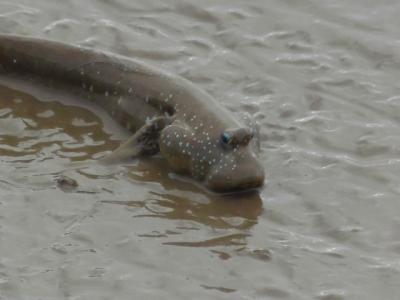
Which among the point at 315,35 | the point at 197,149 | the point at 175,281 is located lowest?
the point at 175,281

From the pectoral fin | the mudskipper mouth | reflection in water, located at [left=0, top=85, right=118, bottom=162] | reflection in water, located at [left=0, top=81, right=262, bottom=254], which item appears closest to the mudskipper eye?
the mudskipper mouth

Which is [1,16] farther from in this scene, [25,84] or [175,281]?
[175,281]

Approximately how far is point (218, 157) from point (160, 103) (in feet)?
2.56

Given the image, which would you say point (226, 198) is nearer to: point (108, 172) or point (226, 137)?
point (226, 137)

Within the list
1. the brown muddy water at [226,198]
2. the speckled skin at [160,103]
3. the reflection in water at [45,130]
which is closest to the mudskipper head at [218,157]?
the speckled skin at [160,103]

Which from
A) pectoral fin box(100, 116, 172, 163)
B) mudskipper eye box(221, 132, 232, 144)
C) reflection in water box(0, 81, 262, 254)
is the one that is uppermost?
mudskipper eye box(221, 132, 232, 144)

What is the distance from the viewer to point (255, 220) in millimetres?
7449

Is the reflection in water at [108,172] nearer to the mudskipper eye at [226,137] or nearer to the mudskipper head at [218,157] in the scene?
the mudskipper head at [218,157]

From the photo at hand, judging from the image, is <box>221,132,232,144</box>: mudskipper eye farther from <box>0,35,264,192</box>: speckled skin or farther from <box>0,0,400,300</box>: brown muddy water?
<box>0,0,400,300</box>: brown muddy water

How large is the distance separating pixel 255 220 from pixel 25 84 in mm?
2447

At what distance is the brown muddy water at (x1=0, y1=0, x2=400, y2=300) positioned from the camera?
677 cm

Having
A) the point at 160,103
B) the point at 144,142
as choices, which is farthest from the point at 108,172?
the point at 160,103

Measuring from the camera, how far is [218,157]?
7.64m

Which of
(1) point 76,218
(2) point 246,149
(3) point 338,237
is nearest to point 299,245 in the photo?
(3) point 338,237
